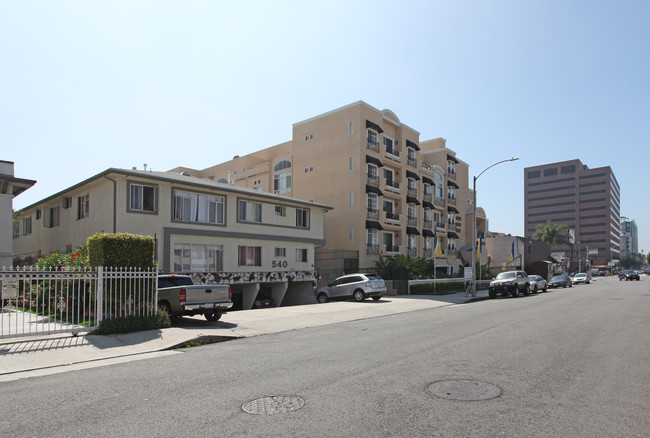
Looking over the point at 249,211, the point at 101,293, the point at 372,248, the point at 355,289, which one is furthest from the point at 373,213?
the point at 101,293

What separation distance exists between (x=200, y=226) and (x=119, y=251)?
40.7 ft

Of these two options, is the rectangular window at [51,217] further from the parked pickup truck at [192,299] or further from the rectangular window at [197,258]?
the parked pickup truck at [192,299]

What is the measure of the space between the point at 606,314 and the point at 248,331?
1279 centimetres

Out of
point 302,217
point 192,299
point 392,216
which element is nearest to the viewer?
point 192,299

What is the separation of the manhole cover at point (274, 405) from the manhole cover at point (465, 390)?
6.13 feet

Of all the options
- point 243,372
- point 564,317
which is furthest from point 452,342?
point 564,317

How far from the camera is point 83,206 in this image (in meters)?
25.1

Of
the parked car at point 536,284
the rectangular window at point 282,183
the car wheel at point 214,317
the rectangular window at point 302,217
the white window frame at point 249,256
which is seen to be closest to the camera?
the car wheel at point 214,317

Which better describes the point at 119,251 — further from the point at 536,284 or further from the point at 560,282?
the point at 560,282

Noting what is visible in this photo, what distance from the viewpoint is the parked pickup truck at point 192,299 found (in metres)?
13.8

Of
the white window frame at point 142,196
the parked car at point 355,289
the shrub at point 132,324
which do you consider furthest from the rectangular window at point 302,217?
the shrub at point 132,324

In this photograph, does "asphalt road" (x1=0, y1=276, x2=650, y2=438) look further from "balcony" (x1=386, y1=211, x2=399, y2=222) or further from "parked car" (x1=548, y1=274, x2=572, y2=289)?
"parked car" (x1=548, y1=274, x2=572, y2=289)

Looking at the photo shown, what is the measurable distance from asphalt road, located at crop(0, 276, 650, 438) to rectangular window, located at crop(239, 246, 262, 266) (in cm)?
1706

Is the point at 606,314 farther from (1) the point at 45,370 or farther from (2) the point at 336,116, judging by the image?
(2) the point at 336,116
